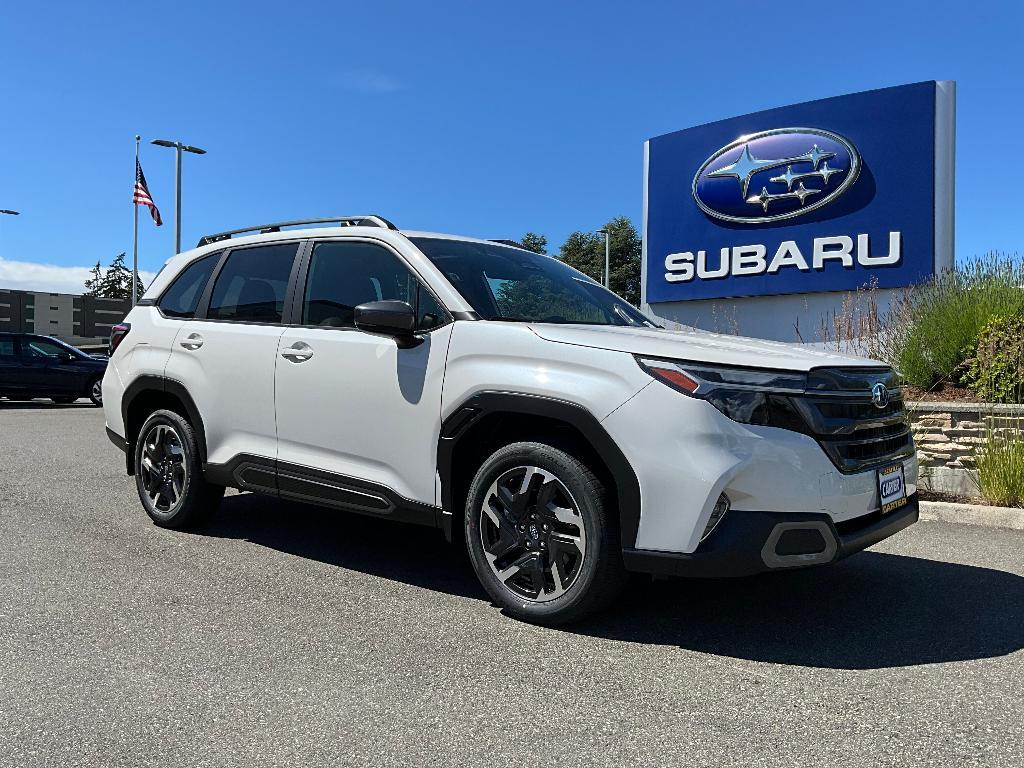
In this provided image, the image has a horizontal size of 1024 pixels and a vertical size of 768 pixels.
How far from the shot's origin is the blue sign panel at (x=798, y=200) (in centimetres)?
1546

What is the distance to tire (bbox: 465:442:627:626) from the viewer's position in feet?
11.8

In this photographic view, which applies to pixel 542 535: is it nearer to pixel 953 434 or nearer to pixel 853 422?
pixel 853 422

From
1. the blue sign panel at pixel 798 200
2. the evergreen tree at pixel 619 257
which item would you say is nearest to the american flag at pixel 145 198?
the blue sign panel at pixel 798 200

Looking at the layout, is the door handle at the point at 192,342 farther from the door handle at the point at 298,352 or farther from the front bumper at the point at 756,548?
the front bumper at the point at 756,548

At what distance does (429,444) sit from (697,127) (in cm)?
1599

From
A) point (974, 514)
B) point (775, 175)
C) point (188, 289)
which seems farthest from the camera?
point (775, 175)

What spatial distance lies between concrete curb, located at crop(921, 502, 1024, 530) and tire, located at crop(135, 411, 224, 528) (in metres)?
5.20

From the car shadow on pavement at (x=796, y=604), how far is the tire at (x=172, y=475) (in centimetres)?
24

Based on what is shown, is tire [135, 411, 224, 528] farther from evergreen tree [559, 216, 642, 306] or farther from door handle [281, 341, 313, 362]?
evergreen tree [559, 216, 642, 306]

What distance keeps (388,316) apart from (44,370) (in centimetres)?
1792

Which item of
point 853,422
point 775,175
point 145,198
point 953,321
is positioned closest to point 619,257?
point 145,198

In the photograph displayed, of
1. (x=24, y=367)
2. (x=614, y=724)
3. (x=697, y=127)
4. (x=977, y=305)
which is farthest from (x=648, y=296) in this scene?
(x=614, y=724)

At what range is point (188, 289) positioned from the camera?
223 inches

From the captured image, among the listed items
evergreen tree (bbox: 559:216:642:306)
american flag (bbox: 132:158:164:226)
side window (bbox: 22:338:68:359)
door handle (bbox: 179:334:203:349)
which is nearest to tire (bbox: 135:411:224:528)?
door handle (bbox: 179:334:203:349)
